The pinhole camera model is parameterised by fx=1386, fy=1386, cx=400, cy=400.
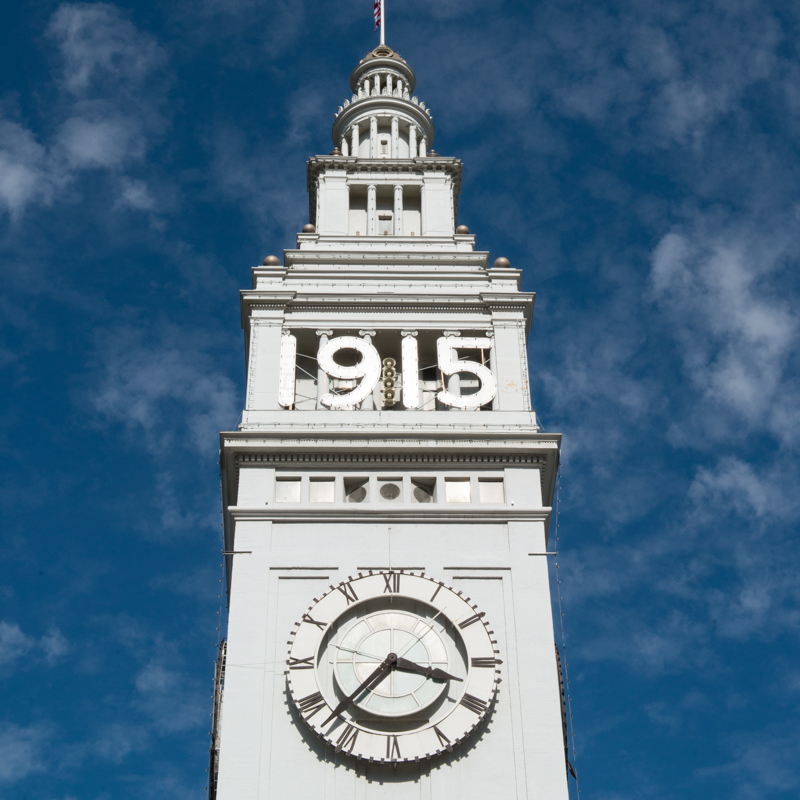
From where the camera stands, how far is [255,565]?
46250 millimetres

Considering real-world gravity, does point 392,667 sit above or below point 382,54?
below

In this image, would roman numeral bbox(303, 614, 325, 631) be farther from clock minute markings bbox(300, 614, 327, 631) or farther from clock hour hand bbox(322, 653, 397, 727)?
clock hour hand bbox(322, 653, 397, 727)

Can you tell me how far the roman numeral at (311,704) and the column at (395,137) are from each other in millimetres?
32735

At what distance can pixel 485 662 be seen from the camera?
43844mm

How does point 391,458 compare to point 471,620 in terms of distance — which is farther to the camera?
point 391,458

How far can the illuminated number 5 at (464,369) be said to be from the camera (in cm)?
5159

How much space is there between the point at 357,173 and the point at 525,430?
1958cm

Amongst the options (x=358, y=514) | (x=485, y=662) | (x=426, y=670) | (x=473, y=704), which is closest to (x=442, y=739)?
(x=473, y=704)

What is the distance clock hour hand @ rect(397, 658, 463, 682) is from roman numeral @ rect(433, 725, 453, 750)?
162cm

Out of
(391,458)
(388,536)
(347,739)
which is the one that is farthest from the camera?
(391,458)

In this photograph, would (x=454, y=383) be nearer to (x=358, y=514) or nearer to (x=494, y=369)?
(x=494, y=369)

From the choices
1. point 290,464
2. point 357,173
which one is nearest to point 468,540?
point 290,464

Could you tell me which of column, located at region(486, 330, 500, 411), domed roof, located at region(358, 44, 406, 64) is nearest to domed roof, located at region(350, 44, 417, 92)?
domed roof, located at region(358, 44, 406, 64)

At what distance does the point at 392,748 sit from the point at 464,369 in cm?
1634
